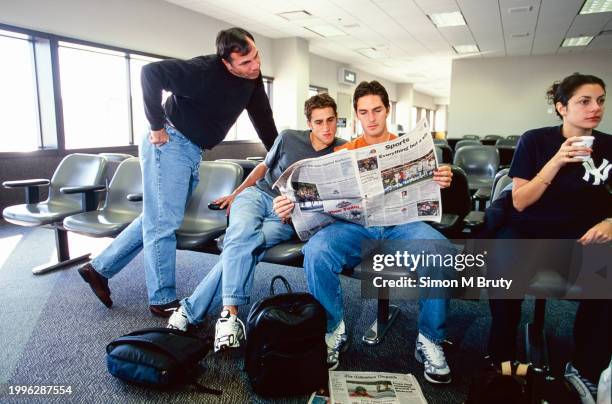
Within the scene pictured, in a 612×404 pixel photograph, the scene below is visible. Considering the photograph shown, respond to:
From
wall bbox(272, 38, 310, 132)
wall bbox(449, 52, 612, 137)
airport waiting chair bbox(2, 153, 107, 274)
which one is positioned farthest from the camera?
wall bbox(449, 52, 612, 137)

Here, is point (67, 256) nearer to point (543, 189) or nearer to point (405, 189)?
point (405, 189)

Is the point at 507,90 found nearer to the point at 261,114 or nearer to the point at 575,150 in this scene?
the point at 261,114

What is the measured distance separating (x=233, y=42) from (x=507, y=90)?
10906 millimetres

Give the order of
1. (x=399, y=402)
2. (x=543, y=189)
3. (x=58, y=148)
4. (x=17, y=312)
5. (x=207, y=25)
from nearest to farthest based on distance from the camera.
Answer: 1. (x=399, y=402)
2. (x=543, y=189)
3. (x=17, y=312)
4. (x=58, y=148)
5. (x=207, y=25)

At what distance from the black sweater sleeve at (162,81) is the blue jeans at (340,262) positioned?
873 mm

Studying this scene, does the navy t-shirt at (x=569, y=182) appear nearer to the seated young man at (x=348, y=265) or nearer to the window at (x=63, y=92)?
the seated young man at (x=348, y=265)

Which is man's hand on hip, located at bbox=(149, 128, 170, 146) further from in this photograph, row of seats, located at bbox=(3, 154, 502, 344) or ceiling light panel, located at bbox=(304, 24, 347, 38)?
ceiling light panel, located at bbox=(304, 24, 347, 38)

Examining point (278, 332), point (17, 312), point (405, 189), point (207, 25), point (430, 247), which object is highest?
point (207, 25)

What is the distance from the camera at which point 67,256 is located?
2.96 m

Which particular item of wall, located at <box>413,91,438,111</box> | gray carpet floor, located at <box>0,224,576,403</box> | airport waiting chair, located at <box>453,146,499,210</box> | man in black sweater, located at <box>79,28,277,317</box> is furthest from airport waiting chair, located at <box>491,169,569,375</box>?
wall, located at <box>413,91,438,111</box>

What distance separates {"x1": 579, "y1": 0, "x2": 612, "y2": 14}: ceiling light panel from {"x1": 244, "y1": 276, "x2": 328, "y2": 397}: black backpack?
271 inches

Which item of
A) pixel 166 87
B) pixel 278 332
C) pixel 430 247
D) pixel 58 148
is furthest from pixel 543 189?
pixel 58 148

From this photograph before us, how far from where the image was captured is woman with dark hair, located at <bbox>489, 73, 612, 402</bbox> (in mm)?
1406

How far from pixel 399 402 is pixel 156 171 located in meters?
1.39
